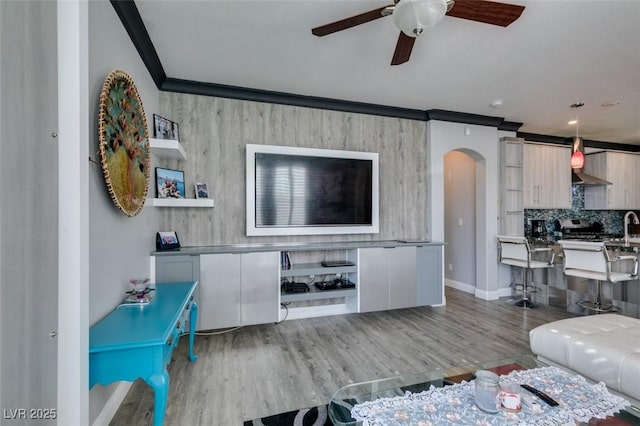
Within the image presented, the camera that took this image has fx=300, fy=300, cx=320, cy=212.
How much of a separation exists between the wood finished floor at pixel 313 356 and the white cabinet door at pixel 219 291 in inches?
7.5

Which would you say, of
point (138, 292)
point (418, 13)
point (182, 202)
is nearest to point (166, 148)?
point (182, 202)

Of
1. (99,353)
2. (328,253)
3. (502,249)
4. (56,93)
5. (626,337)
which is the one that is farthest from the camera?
(502,249)

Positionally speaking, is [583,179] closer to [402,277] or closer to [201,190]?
A: [402,277]

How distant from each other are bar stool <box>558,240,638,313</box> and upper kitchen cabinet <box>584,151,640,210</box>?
3.06 metres

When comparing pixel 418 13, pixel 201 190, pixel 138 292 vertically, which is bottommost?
pixel 138 292

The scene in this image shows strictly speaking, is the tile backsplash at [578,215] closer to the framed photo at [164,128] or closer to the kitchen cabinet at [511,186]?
the kitchen cabinet at [511,186]

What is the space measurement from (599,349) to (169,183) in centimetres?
354

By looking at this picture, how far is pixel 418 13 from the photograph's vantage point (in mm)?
1602

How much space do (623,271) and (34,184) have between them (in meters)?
4.85

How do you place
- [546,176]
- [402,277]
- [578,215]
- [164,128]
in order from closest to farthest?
[164,128]
[402,277]
[546,176]
[578,215]

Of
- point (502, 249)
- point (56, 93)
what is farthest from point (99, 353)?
point (502, 249)

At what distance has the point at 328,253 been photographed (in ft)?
12.0

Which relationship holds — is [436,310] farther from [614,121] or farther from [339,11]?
[614,121]

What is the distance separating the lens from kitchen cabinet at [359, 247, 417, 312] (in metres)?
3.46
